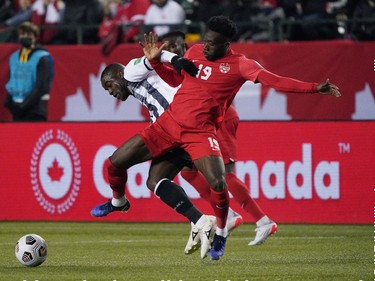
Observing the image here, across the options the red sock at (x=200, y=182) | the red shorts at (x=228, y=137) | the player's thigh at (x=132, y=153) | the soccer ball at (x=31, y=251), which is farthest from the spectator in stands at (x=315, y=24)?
the soccer ball at (x=31, y=251)

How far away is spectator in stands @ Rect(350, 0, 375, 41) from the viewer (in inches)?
722

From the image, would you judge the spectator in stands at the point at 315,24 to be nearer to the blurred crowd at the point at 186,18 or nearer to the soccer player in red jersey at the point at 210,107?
the blurred crowd at the point at 186,18

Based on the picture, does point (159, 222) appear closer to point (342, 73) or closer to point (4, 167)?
point (4, 167)

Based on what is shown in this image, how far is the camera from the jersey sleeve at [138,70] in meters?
11.1

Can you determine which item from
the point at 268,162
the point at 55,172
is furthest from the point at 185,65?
the point at 55,172

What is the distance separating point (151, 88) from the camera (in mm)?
11273

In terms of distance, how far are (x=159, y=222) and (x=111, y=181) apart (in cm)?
437

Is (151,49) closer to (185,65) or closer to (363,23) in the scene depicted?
(185,65)

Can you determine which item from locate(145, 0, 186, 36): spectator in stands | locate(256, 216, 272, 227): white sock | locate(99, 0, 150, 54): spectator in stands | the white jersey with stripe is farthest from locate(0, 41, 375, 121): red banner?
the white jersey with stripe

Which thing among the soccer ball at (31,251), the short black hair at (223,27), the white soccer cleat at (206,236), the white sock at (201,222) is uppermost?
the short black hair at (223,27)

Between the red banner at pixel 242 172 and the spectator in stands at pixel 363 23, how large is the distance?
12.4 feet

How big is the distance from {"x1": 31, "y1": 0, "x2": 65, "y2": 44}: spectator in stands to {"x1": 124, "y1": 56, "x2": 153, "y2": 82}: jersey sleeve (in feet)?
29.4

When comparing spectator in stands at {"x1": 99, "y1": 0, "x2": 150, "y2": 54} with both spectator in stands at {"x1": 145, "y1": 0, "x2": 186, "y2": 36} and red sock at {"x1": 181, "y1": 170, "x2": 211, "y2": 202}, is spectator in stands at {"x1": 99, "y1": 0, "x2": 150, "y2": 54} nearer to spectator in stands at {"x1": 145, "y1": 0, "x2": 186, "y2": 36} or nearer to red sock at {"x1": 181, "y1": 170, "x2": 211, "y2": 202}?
spectator in stands at {"x1": 145, "y1": 0, "x2": 186, "y2": 36}

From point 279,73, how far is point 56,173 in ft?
14.9
